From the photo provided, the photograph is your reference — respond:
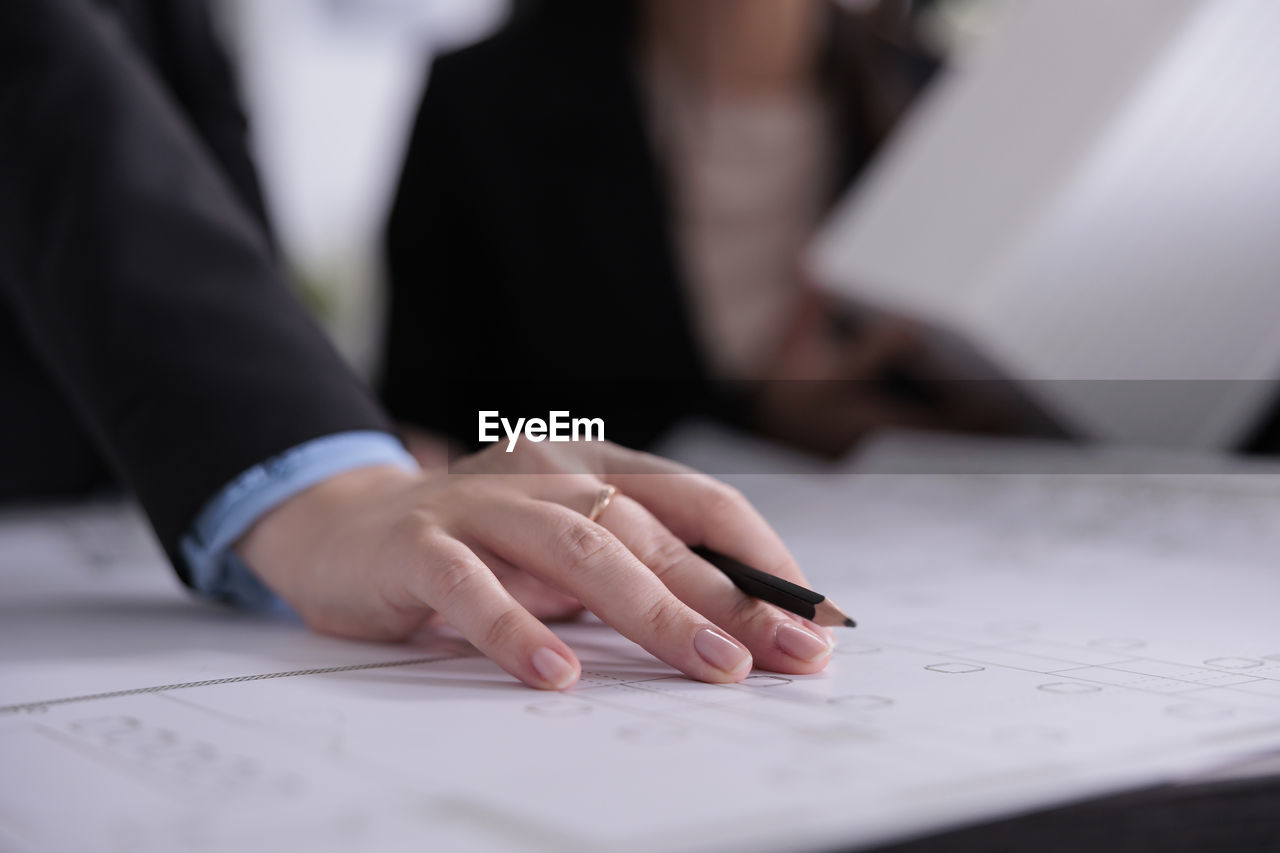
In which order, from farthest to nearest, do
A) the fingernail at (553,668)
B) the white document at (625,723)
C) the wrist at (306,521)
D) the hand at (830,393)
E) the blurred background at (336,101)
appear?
the blurred background at (336,101), the hand at (830,393), the wrist at (306,521), the fingernail at (553,668), the white document at (625,723)

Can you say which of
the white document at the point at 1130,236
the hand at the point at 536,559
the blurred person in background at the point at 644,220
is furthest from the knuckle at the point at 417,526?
the blurred person in background at the point at 644,220

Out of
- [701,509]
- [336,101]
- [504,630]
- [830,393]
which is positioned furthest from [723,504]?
[336,101]

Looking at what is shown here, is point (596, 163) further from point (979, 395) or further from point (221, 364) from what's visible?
point (221, 364)

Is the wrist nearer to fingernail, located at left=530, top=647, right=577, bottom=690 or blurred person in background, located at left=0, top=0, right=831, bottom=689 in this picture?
blurred person in background, located at left=0, top=0, right=831, bottom=689

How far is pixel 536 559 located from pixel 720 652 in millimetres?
87

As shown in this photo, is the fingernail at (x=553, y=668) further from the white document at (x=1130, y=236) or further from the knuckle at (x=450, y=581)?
the white document at (x=1130, y=236)

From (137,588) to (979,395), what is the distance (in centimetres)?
70

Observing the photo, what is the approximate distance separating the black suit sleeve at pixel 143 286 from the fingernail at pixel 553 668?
0.18m

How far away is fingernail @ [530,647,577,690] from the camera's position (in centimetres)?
37

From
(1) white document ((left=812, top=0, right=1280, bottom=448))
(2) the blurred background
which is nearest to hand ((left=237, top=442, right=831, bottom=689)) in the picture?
(1) white document ((left=812, top=0, right=1280, bottom=448))

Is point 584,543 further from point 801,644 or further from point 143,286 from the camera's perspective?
point 143,286

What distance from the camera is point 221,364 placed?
0.51 m

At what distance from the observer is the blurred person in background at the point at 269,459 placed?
0.41 metres

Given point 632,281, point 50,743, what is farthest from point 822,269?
point 50,743
